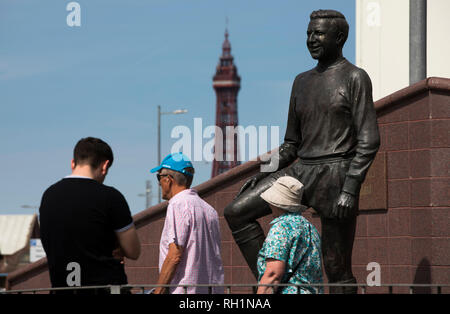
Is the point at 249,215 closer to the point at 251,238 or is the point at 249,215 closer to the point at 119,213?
the point at 251,238

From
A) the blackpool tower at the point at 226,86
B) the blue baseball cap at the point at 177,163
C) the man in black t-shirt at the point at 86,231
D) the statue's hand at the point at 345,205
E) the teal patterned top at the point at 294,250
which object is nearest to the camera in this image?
the man in black t-shirt at the point at 86,231

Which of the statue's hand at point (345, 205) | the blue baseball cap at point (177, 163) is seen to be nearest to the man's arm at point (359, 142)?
the statue's hand at point (345, 205)

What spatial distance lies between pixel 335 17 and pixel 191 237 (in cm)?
223

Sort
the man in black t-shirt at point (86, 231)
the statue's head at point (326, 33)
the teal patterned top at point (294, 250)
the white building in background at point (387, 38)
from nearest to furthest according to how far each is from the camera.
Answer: the man in black t-shirt at point (86, 231), the teal patterned top at point (294, 250), the statue's head at point (326, 33), the white building in background at point (387, 38)

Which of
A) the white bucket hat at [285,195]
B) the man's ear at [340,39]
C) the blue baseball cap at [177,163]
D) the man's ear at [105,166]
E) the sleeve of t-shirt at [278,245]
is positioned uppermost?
the man's ear at [340,39]

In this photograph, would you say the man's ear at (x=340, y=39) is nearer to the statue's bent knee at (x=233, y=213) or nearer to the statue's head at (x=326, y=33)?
the statue's head at (x=326, y=33)

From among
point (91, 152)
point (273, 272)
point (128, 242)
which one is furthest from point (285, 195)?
point (91, 152)

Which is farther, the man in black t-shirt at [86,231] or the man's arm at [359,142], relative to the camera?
the man's arm at [359,142]

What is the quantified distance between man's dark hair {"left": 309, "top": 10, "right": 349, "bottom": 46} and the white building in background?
8.28m

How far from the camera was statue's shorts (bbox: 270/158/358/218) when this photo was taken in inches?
272

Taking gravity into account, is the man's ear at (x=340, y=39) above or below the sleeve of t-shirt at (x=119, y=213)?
above

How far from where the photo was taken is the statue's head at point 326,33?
23.0 ft

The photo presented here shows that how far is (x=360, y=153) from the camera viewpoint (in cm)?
677


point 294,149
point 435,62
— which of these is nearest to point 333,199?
point 294,149
